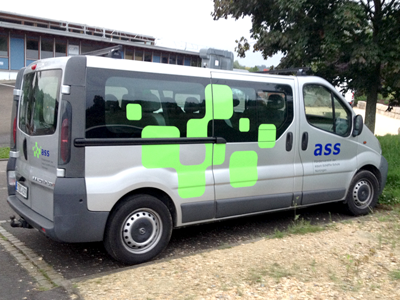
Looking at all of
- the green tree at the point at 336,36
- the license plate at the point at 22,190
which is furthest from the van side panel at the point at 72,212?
the green tree at the point at 336,36

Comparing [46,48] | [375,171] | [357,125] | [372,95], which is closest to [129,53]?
[46,48]

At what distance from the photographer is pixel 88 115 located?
13.8 ft

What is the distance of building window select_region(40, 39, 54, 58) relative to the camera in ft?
110

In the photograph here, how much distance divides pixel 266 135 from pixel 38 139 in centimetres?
283

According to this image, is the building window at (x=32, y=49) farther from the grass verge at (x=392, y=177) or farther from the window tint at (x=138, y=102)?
the window tint at (x=138, y=102)

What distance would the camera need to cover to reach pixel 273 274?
397 centimetres

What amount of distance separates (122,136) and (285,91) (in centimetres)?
252

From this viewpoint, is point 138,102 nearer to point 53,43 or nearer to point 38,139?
point 38,139

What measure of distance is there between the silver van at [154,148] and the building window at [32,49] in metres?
30.4

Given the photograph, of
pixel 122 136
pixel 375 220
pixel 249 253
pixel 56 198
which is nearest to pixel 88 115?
pixel 122 136

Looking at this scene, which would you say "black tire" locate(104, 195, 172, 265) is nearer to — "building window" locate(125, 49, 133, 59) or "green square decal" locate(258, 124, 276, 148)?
"green square decal" locate(258, 124, 276, 148)

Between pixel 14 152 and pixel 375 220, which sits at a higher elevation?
pixel 14 152

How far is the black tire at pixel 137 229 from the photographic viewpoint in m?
4.45

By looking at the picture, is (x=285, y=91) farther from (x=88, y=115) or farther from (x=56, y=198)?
(x=56, y=198)
